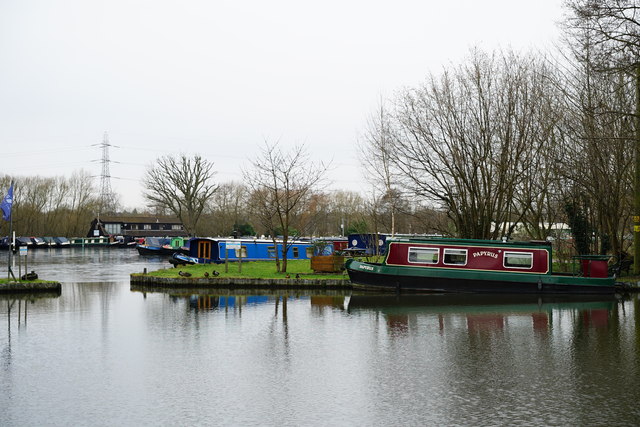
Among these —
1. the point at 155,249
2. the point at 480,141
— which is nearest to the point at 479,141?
the point at 480,141

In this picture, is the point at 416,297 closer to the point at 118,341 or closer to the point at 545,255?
the point at 545,255

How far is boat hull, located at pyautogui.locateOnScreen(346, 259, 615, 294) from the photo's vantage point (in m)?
25.7

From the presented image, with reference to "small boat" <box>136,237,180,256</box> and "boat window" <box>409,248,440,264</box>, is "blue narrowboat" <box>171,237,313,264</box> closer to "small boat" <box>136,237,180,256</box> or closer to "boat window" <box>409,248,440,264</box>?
"boat window" <box>409,248,440,264</box>

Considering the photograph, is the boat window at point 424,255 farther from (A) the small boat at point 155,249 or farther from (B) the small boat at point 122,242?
(B) the small boat at point 122,242

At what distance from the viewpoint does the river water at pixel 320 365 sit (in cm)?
941

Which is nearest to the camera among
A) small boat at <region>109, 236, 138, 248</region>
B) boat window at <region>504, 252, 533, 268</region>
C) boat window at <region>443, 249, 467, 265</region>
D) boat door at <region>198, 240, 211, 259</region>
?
boat window at <region>504, 252, 533, 268</region>

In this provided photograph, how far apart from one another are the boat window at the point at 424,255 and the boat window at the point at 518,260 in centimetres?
273

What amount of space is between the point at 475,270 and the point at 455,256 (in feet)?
3.09

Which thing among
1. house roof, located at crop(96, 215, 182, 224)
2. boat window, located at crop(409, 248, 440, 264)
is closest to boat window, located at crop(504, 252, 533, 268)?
boat window, located at crop(409, 248, 440, 264)

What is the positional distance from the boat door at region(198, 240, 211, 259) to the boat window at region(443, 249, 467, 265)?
744 inches

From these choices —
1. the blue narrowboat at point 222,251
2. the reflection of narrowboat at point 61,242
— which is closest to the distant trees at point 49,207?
the reflection of narrowboat at point 61,242

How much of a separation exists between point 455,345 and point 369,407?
5.50m

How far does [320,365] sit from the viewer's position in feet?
40.9

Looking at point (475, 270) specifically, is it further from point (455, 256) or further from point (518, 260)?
point (518, 260)
